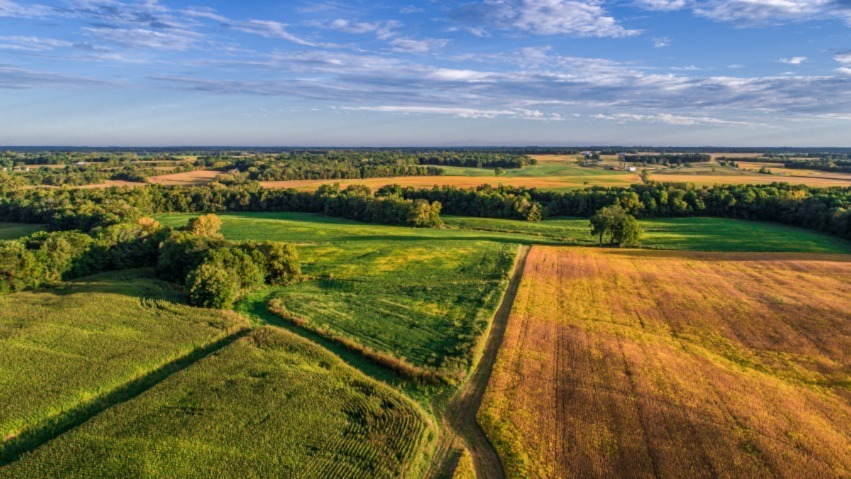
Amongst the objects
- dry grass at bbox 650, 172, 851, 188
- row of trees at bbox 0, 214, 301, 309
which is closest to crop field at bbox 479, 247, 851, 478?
row of trees at bbox 0, 214, 301, 309

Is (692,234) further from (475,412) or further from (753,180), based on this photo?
(475,412)

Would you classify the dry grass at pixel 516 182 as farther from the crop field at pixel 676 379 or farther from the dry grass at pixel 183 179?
the crop field at pixel 676 379

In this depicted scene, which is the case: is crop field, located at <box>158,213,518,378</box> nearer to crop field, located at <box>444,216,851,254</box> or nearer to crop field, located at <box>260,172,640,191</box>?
crop field, located at <box>444,216,851,254</box>

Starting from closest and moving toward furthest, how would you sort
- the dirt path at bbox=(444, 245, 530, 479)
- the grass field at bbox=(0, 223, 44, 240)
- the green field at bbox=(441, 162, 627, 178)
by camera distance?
the dirt path at bbox=(444, 245, 530, 479)
the grass field at bbox=(0, 223, 44, 240)
the green field at bbox=(441, 162, 627, 178)

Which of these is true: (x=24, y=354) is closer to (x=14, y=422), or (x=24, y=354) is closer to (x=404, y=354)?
(x=14, y=422)

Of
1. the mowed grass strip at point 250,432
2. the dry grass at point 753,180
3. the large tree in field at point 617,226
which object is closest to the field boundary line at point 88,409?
the mowed grass strip at point 250,432

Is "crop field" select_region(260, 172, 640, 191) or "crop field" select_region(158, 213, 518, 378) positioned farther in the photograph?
"crop field" select_region(260, 172, 640, 191)

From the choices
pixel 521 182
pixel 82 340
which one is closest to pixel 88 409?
pixel 82 340
